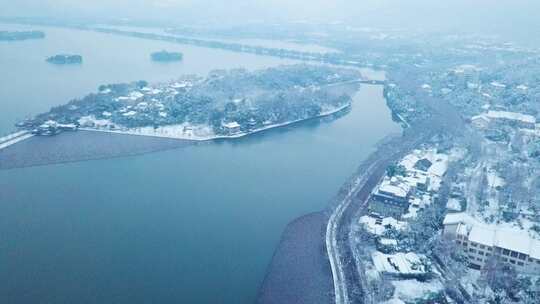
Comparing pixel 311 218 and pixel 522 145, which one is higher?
pixel 522 145

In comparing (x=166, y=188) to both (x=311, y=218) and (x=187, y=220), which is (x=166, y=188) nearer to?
(x=187, y=220)

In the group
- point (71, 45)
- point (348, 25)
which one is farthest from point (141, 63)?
point (348, 25)

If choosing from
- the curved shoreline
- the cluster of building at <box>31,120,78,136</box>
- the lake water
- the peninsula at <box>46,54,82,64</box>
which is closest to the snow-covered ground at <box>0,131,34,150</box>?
the cluster of building at <box>31,120,78,136</box>

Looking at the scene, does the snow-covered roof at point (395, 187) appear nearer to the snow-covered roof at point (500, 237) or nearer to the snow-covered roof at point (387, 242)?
the snow-covered roof at point (500, 237)

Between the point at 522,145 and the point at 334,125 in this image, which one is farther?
the point at 334,125

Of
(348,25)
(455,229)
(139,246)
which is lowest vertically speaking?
(139,246)

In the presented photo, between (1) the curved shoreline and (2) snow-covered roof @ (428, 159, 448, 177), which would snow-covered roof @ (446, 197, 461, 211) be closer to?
(2) snow-covered roof @ (428, 159, 448, 177)

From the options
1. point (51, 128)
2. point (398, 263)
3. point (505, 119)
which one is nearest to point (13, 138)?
point (51, 128)
